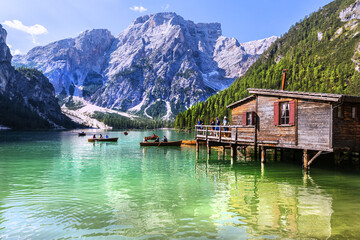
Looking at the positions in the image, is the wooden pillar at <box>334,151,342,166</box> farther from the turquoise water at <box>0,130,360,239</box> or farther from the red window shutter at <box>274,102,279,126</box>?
the red window shutter at <box>274,102,279,126</box>

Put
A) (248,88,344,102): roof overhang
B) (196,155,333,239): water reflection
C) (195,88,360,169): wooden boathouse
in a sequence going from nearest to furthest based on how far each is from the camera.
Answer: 1. (196,155,333,239): water reflection
2. (248,88,344,102): roof overhang
3. (195,88,360,169): wooden boathouse

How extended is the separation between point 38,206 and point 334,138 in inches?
882

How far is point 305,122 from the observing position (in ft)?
81.6

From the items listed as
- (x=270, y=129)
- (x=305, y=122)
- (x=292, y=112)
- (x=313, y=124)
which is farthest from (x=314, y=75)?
(x=313, y=124)

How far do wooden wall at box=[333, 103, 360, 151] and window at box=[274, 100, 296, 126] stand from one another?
12.3 feet

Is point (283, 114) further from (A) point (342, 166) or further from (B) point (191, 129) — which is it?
(B) point (191, 129)

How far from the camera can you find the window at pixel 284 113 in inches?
1053

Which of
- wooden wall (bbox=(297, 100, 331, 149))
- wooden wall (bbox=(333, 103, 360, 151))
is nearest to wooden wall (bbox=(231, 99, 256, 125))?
wooden wall (bbox=(297, 100, 331, 149))

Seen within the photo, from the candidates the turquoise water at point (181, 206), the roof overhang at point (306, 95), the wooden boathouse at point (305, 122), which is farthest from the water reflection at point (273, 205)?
the roof overhang at point (306, 95)

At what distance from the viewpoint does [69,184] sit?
2095 centimetres

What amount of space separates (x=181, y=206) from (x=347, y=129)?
1719 cm

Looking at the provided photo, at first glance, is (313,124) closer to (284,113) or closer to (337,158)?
(284,113)

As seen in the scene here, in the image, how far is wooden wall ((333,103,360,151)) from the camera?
75.2 ft

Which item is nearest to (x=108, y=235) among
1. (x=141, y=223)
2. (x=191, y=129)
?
(x=141, y=223)
